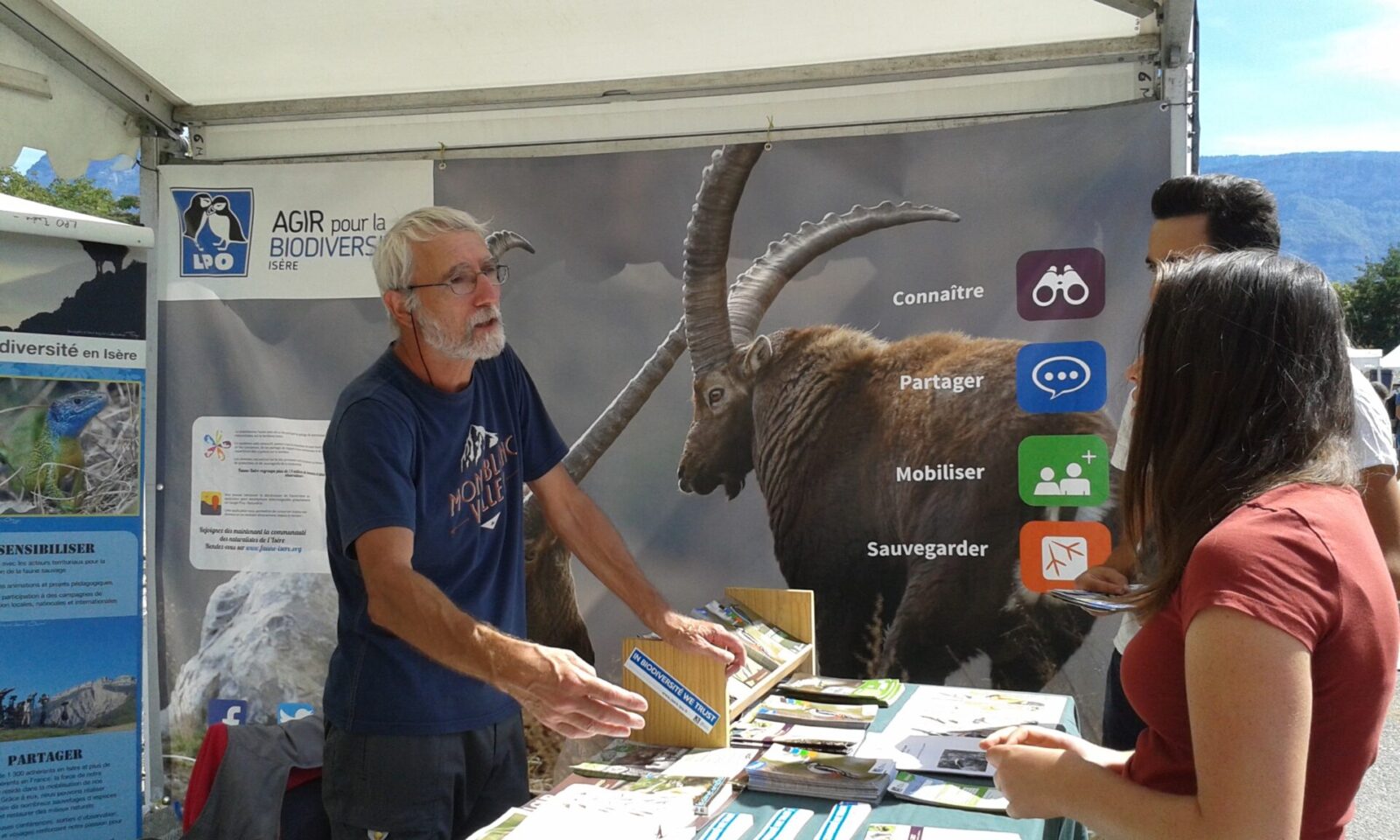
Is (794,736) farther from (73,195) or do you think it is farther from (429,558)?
(73,195)

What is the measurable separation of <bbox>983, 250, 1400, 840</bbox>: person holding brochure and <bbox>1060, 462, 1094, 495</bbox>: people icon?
2169mm

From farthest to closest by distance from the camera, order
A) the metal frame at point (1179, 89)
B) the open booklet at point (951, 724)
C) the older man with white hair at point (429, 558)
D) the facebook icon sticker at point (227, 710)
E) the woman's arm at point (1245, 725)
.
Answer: the facebook icon sticker at point (227, 710), the metal frame at point (1179, 89), the open booklet at point (951, 724), the older man with white hair at point (429, 558), the woman's arm at point (1245, 725)

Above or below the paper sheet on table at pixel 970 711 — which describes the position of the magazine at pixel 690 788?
above

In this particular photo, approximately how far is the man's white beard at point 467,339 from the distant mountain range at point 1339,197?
107 meters

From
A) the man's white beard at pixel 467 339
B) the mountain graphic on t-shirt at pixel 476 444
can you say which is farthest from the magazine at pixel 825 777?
the man's white beard at pixel 467 339

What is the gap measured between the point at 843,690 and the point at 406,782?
1085 millimetres

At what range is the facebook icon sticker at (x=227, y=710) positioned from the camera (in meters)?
3.84

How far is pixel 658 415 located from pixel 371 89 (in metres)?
1.59

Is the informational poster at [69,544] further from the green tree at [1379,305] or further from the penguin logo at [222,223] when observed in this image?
the green tree at [1379,305]

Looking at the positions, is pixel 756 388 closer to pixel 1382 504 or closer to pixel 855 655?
pixel 855 655

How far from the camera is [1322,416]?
0.99 metres

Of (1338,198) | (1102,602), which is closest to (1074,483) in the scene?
(1102,602)

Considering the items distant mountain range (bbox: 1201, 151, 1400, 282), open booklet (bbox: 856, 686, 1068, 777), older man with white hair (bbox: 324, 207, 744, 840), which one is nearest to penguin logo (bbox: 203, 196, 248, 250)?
older man with white hair (bbox: 324, 207, 744, 840)

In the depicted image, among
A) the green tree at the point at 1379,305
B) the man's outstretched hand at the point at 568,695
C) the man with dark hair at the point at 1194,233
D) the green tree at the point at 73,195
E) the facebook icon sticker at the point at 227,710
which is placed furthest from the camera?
the green tree at the point at 1379,305
